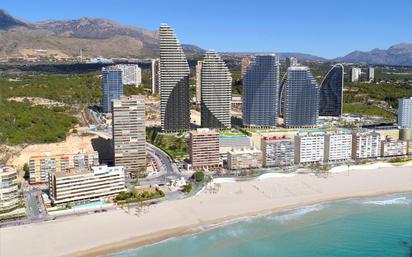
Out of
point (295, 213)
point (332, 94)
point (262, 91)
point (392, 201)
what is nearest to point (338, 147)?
point (392, 201)

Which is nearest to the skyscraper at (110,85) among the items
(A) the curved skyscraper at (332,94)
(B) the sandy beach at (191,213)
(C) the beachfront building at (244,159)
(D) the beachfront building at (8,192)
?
(A) the curved skyscraper at (332,94)

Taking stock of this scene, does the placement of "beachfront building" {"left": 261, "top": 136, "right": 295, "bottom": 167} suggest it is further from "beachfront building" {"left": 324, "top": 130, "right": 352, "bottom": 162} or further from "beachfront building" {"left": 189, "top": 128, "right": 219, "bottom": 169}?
"beachfront building" {"left": 189, "top": 128, "right": 219, "bottom": 169}

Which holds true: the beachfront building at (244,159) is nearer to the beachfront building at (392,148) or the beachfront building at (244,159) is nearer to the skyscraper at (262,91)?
the beachfront building at (392,148)

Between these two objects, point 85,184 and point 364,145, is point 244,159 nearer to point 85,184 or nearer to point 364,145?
point 364,145

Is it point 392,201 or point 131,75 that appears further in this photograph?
point 131,75

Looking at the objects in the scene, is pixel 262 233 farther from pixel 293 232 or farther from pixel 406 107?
pixel 406 107

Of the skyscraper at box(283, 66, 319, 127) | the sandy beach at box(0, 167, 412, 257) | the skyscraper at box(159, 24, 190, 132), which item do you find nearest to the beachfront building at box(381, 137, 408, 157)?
the sandy beach at box(0, 167, 412, 257)
